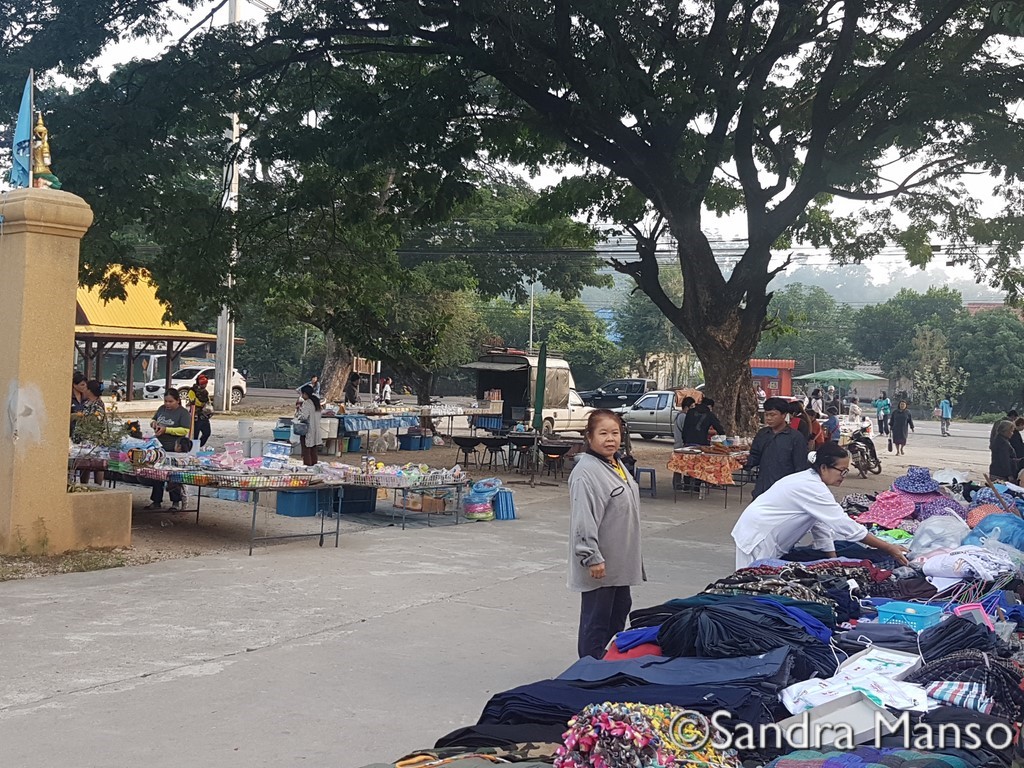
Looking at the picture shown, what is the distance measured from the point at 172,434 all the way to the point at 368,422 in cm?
951

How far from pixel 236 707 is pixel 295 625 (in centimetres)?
208

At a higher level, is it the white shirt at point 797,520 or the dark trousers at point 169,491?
the white shirt at point 797,520

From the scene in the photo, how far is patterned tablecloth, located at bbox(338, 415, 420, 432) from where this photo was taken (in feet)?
77.4

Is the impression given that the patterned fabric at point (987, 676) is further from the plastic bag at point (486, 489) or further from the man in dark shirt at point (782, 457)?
the plastic bag at point (486, 489)

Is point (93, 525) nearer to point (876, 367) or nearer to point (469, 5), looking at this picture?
point (469, 5)

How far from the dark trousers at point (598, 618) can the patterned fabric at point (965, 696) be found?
2.03 metres

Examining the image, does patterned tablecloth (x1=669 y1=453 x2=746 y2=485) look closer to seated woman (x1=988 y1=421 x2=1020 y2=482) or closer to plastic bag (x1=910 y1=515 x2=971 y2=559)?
seated woman (x1=988 y1=421 x2=1020 y2=482)

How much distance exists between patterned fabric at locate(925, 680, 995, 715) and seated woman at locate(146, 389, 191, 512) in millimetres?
11577

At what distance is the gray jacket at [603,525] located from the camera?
5.89 m

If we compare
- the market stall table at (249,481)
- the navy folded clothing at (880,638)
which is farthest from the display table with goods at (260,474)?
the navy folded clothing at (880,638)

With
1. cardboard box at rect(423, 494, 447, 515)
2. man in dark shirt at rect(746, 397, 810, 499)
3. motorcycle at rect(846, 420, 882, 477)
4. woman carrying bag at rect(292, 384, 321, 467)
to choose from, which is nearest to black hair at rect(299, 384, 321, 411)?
woman carrying bag at rect(292, 384, 321, 467)

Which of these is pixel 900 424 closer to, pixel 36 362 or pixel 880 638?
pixel 36 362

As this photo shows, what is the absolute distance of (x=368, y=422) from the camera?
78.2 ft

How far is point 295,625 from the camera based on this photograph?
8055mm
